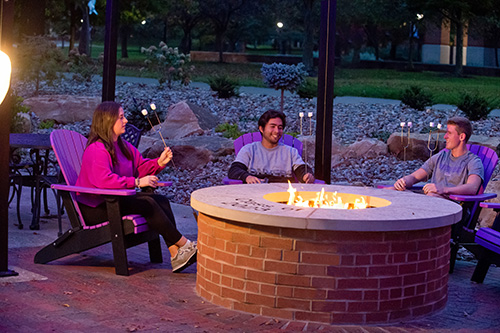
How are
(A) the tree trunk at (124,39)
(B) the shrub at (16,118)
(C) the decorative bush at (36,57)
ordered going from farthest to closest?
(A) the tree trunk at (124,39) < (C) the decorative bush at (36,57) < (B) the shrub at (16,118)

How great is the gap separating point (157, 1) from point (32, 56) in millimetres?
12873

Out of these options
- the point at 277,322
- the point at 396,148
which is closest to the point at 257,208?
the point at 277,322

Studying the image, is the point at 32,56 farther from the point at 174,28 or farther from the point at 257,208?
the point at 174,28

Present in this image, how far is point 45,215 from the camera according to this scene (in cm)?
720

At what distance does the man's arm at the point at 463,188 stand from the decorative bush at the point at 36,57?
41.1 feet

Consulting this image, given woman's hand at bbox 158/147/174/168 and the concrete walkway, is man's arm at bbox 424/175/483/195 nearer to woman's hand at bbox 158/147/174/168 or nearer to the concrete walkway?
the concrete walkway

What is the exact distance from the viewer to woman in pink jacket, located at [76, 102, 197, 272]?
200 inches

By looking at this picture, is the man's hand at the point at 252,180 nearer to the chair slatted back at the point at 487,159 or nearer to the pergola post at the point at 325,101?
the pergola post at the point at 325,101

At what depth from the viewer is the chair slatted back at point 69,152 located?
539 cm

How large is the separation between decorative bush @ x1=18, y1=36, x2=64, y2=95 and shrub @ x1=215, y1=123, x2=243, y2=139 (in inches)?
217

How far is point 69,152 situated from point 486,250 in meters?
3.00

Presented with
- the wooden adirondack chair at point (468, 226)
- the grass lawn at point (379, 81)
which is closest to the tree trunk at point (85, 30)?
the grass lawn at point (379, 81)

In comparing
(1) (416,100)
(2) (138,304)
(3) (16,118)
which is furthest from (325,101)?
(1) (416,100)

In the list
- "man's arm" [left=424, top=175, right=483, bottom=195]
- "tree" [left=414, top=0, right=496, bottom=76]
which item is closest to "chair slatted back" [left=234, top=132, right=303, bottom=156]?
"man's arm" [left=424, top=175, right=483, bottom=195]
